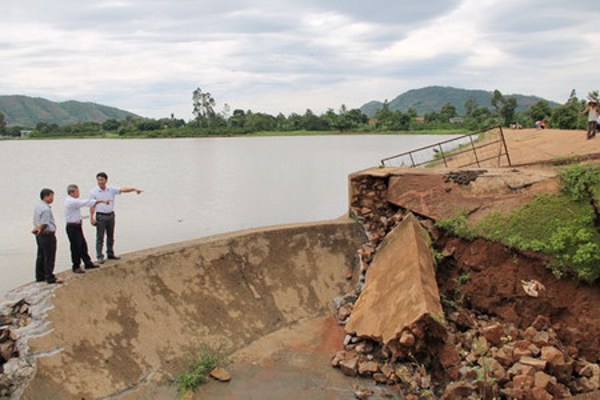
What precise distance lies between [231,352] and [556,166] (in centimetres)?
709

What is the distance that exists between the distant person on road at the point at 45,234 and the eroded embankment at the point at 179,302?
0.40 meters

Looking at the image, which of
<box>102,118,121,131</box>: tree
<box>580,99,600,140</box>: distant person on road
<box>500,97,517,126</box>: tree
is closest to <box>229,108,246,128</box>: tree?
<box>102,118,121,131</box>: tree

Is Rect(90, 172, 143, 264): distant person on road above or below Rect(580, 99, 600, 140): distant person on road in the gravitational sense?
below

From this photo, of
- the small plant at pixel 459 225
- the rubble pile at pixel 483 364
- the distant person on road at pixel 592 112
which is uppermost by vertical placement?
the distant person on road at pixel 592 112

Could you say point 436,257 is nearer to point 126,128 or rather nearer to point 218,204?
point 218,204

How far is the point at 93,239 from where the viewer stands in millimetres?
15906

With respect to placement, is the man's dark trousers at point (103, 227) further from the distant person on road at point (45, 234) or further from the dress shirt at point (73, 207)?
the distant person on road at point (45, 234)

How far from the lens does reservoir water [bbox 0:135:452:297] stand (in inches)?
648

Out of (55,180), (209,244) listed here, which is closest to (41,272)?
(209,244)

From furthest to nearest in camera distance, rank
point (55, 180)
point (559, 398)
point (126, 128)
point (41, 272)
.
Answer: point (126, 128) < point (55, 180) < point (41, 272) < point (559, 398)

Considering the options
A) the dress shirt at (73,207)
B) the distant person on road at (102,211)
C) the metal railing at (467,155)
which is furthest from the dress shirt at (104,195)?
the metal railing at (467,155)

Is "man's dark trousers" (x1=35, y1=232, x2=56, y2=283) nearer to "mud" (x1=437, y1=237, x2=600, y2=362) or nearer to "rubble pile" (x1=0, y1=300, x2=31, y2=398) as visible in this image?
"rubble pile" (x1=0, y1=300, x2=31, y2=398)

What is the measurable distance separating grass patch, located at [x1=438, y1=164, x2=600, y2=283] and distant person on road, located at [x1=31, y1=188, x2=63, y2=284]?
7.01 m

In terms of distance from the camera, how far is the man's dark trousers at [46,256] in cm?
747
